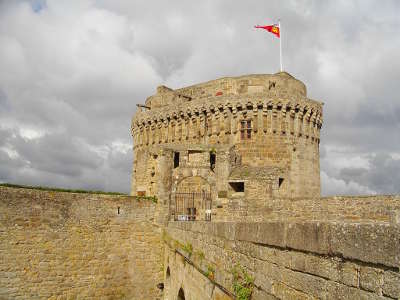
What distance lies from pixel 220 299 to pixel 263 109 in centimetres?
1891

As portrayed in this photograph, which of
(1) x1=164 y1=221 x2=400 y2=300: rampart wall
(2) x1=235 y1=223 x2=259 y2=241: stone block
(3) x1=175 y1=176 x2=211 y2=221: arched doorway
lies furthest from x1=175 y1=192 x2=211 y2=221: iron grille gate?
(2) x1=235 y1=223 x2=259 y2=241: stone block

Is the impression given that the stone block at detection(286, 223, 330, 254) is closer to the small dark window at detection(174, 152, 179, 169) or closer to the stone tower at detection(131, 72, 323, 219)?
the stone tower at detection(131, 72, 323, 219)

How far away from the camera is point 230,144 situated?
81.3 ft

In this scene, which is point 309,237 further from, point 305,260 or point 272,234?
point 272,234

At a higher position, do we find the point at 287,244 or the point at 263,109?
the point at 263,109

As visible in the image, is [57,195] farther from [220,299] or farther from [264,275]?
[264,275]

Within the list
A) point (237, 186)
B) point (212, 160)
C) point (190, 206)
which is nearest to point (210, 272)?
point (237, 186)

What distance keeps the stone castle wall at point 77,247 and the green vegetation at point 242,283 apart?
11.5 meters

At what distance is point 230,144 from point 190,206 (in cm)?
635

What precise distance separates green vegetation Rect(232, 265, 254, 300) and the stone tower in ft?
35.4

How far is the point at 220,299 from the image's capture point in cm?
673

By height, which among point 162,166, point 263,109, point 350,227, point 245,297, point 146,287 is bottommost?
point 146,287

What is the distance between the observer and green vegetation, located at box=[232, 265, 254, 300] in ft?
17.2

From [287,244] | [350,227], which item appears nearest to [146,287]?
[287,244]
